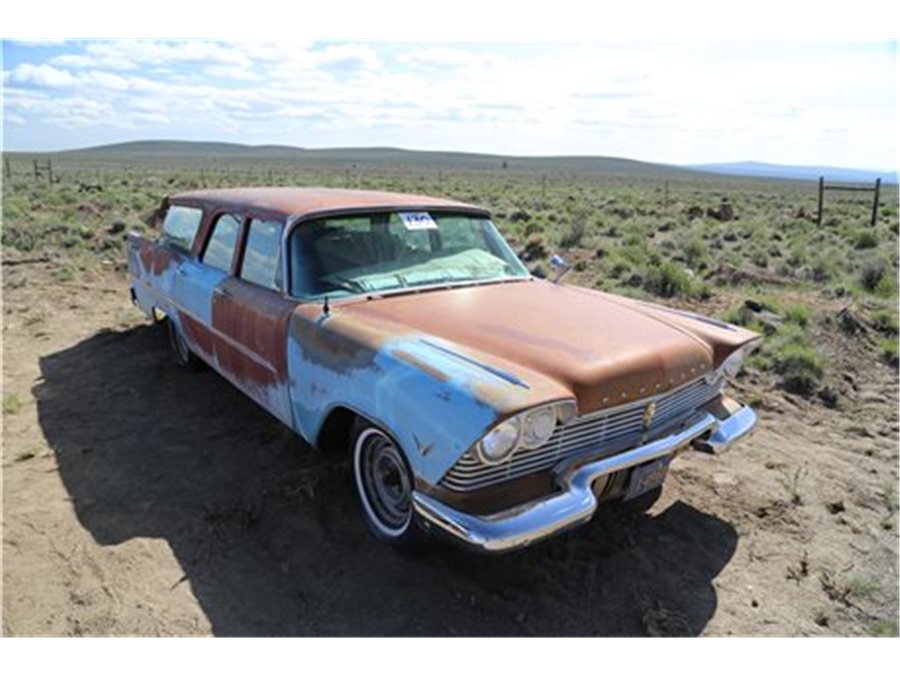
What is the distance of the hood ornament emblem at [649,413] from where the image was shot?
321cm

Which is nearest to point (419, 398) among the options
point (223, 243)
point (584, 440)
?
point (584, 440)

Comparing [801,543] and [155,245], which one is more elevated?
[155,245]

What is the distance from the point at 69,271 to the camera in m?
9.77

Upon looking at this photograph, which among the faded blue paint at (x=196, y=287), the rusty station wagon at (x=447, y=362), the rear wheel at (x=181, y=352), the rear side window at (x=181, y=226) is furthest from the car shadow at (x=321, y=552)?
the rear side window at (x=181, y=226)

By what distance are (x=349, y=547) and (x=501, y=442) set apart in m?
1.22

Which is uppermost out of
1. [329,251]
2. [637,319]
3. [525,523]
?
[329,251]

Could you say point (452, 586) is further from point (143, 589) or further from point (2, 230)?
point (2, 230)

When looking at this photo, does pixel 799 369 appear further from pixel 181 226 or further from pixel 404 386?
pixel 181 226

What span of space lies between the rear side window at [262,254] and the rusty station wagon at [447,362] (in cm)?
1

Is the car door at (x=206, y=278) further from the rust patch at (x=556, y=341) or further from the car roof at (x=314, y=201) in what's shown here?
the rust patch at (x=556, y=341)

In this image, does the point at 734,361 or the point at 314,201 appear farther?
the point at 314,201

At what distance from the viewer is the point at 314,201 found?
4.25 meters

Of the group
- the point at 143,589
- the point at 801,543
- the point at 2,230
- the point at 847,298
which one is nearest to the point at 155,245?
the point at 143,589

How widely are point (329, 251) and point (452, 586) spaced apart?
6.35 feet
